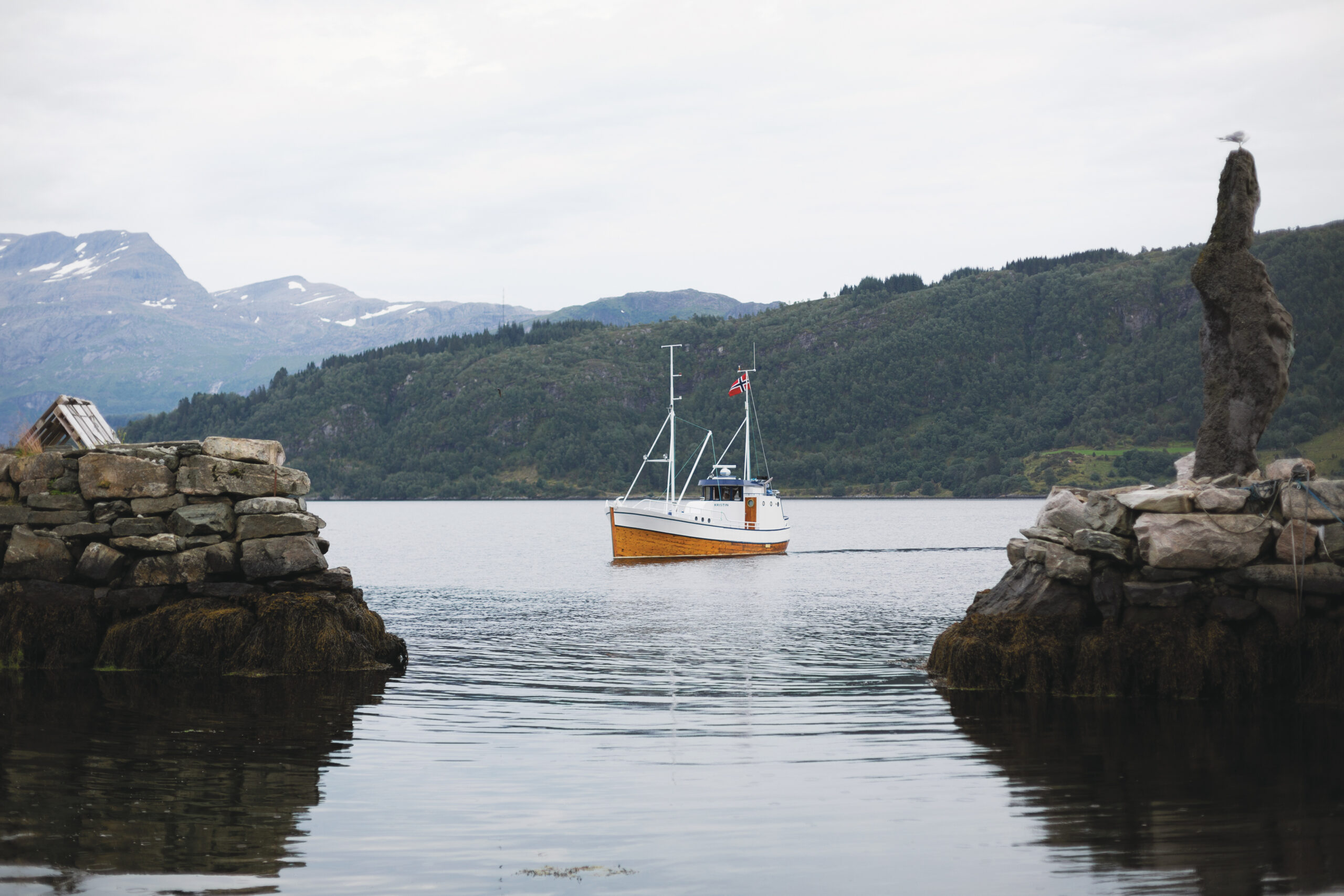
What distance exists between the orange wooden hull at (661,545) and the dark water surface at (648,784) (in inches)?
1609

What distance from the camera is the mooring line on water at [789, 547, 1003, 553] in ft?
241

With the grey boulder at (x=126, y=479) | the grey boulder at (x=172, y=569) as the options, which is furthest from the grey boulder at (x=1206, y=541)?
the grey boulder at (x=126, y=479)

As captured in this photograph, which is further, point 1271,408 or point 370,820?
→ point 1271,408

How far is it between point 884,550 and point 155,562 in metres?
61.5

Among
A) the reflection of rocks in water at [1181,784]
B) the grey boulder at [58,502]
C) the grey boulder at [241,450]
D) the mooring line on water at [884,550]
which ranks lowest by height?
the mooring line on water at [884,550]

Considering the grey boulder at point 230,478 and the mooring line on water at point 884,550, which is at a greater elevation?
the grey boulder at point 230,478

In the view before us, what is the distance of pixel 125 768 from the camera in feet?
35.1

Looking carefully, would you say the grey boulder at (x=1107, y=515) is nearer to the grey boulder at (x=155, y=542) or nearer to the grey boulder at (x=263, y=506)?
the grey boulder at (x=263, y=506)

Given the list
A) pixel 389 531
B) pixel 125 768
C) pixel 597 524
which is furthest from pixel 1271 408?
pixel 597 524

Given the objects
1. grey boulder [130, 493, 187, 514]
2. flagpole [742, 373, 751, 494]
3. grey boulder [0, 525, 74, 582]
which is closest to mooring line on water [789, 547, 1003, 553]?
flagpole [742, 373, 751, 494]

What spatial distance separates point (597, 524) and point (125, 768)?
122754 mm

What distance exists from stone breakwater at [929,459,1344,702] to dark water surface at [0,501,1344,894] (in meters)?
0.64

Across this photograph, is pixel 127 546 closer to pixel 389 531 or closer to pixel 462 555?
pixel 462 555

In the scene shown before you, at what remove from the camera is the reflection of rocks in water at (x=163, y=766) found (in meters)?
7.96
